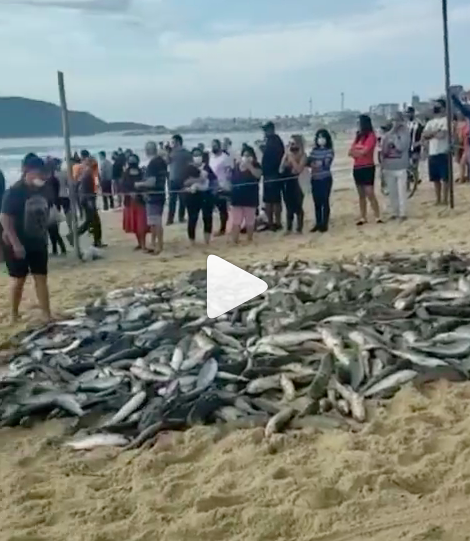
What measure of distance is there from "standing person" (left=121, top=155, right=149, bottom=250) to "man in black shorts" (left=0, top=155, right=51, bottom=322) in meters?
5.00

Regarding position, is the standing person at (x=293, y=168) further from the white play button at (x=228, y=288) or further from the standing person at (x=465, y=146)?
the white play button at (x=228, y=288)

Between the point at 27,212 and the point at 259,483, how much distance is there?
518 centimetres

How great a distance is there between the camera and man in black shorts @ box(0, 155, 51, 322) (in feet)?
30.2

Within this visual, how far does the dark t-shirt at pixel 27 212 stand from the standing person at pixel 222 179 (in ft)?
19.8

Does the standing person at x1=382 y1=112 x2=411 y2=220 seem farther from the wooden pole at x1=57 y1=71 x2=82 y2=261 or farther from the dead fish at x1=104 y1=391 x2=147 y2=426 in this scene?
the dead fish at x1=104 y1=391 x2=147 y2=426

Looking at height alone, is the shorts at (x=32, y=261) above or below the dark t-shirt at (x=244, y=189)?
below

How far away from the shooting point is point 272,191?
15.0 meters

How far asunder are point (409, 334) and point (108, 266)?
290 inches

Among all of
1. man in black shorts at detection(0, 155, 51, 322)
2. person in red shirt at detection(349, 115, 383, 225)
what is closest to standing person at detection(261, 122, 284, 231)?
person in red shirt at detection(349, 115, 383, 225)

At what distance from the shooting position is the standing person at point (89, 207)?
1522cm

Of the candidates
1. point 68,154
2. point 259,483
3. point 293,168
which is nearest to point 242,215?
point 293,168

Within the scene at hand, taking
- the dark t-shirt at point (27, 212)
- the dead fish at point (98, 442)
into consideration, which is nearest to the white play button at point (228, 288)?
the dark t-shirt at point (27, 212)

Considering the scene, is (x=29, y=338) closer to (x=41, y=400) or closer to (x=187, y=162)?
(x=41, y=400)

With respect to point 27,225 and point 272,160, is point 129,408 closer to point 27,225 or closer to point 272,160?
point 27,225
